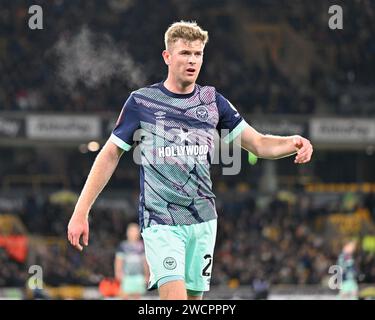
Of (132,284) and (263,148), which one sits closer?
(263,148)

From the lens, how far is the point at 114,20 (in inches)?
1162

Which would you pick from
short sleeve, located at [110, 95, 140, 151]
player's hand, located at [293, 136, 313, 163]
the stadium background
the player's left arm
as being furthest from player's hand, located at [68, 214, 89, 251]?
the stadium background

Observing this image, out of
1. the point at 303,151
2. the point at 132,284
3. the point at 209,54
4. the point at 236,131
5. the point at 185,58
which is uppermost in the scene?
the point at 209,54

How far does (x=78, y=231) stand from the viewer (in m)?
6.21

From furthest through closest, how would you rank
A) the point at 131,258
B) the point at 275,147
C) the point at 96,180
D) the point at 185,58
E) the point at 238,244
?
the point at 238,244 < the point at 131,258 < the point at 275,147 < the point at 96,180 < the point at 185,58

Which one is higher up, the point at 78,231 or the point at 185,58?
the point at 185,58

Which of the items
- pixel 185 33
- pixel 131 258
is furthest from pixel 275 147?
pixel 131 258

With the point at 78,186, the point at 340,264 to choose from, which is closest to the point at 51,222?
the point at 78,186

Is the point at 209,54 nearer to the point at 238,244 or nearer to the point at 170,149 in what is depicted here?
the point at 238,244

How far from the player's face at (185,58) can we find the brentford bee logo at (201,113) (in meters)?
0.22

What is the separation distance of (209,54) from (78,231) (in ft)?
77.9

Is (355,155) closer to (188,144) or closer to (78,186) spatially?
(78,186)

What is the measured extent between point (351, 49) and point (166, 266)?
23682 mm

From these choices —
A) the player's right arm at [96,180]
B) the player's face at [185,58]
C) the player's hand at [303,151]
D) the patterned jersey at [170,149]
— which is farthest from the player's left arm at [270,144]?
the player's right arm at [96,180]
